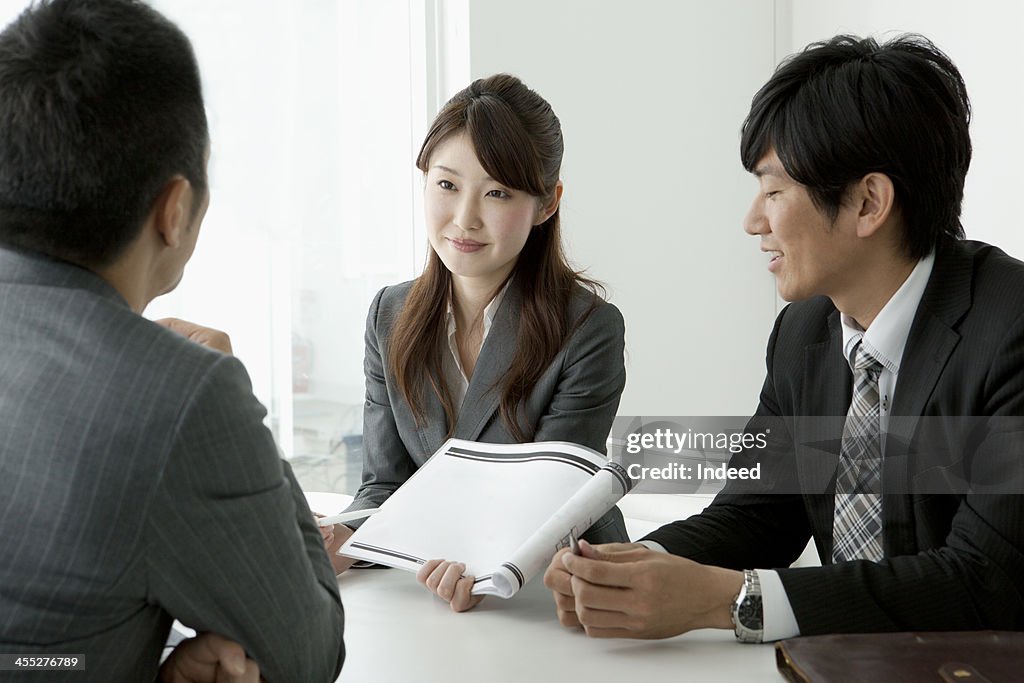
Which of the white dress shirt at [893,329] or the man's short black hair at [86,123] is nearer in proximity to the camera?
the man's short black hair at [86,123]

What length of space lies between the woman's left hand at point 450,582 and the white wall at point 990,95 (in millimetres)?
2333

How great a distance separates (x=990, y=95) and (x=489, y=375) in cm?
200

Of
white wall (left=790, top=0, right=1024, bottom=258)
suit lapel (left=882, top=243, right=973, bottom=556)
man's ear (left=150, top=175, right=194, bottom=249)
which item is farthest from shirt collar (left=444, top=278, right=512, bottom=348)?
white wall (left=790, top=0, right=1024, bottom=258)

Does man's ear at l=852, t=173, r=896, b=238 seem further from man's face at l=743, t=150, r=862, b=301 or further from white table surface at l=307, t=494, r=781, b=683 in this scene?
white table surface at l=307, t=494, r=781, b=683

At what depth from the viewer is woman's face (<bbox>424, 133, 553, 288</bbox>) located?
6.22 feet

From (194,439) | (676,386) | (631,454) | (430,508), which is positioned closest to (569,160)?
(676,386)

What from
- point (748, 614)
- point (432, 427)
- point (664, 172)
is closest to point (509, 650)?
point (748, 614)

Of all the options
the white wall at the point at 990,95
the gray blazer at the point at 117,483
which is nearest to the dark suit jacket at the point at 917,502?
the gray blazer at the point at 117,483

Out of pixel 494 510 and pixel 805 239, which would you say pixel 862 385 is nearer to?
pixel 805 239

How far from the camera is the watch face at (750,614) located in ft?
3.84

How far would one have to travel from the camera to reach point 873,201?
4.76 ft

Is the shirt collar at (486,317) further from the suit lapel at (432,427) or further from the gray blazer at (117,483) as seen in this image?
the gray blazer at (117,483)

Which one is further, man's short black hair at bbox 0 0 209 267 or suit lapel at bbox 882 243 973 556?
suit lapel at bbox 882 243 973 556

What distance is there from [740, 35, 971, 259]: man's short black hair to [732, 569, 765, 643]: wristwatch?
578 mm
